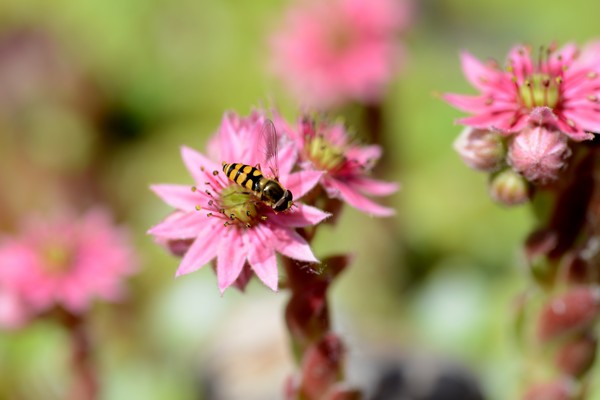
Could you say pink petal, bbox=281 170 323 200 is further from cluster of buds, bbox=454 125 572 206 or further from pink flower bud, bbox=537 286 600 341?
pink flower bud, bbox=537 286 600 341

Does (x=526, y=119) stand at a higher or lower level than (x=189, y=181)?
lower

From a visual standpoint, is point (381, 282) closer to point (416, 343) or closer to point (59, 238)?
point (416, 343)

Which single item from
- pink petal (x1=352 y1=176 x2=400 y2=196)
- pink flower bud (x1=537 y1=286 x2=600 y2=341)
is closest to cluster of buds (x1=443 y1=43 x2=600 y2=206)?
pink petal (x1=352 y1=176 x2=400 y2=196)

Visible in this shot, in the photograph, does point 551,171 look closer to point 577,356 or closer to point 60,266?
point 577,356

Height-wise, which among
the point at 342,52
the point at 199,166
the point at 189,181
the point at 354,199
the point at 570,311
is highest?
the point at 342,52

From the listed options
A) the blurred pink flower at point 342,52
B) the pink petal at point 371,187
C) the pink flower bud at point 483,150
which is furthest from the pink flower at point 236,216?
the blurred pink flower at point 342,52

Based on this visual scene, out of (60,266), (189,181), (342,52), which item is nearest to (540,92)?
(60,266)

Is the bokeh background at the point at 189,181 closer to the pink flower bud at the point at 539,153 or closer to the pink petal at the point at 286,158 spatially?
the pink flower bud at the point at 539,153
